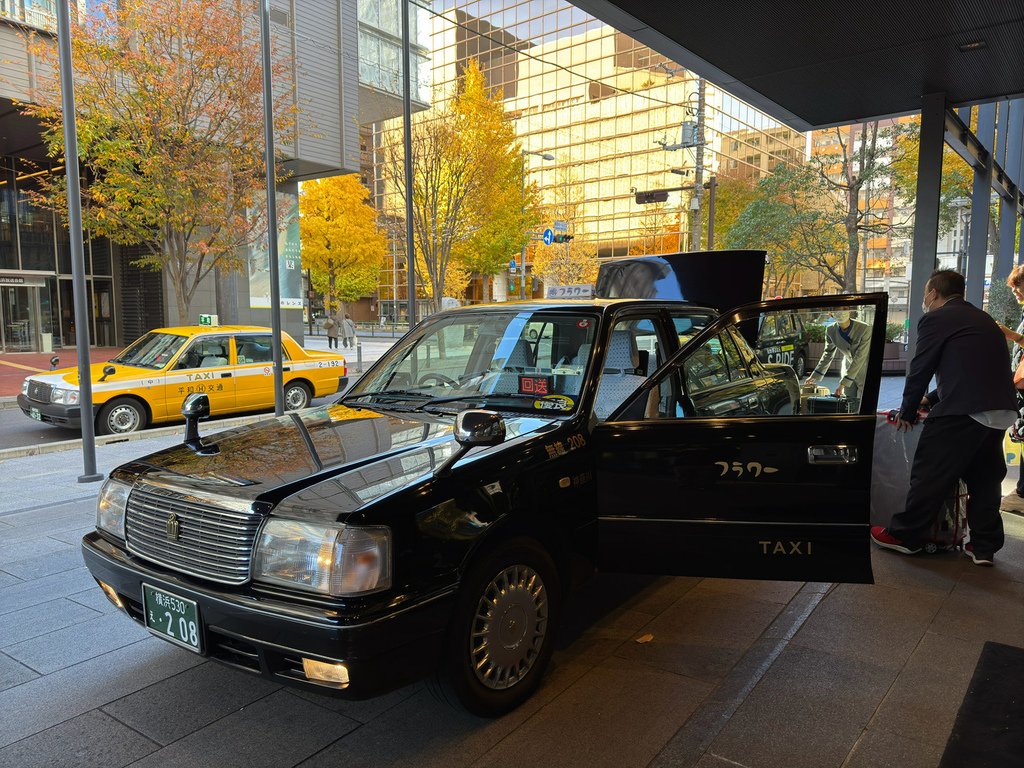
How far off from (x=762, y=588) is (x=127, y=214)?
14.3 metres

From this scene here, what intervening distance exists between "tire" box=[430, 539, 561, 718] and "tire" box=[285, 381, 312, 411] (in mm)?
9455

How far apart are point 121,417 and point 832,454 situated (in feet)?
31.5

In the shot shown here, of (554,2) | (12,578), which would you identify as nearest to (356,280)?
(554,2)

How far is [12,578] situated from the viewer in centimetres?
430

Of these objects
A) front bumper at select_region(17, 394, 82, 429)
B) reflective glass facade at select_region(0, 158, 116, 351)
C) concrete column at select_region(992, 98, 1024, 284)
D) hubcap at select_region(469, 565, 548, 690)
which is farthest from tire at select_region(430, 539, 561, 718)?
reflective glass facade at select_region(0, 158, 116, 351)

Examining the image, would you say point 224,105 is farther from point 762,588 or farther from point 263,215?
point 762,588

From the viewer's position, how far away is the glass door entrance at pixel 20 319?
23.4 meters

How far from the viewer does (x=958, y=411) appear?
13.6ft

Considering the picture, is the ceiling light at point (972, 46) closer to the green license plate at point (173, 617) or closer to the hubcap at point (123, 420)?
the green license plate at point (173, 617)

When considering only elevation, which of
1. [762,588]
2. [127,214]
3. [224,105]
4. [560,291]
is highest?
[224,105]

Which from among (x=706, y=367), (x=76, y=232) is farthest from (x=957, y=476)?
(x=76, y=232)

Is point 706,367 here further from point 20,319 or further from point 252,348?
point 20,319

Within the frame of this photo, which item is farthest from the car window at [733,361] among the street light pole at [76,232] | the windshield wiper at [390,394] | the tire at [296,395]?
the tire at [296,395]

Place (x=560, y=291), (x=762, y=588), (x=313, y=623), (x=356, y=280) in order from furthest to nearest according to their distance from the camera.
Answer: (x=356, y=280) → (x=560, y=291) → (x=762, y=588) → (x=313, y=623)
